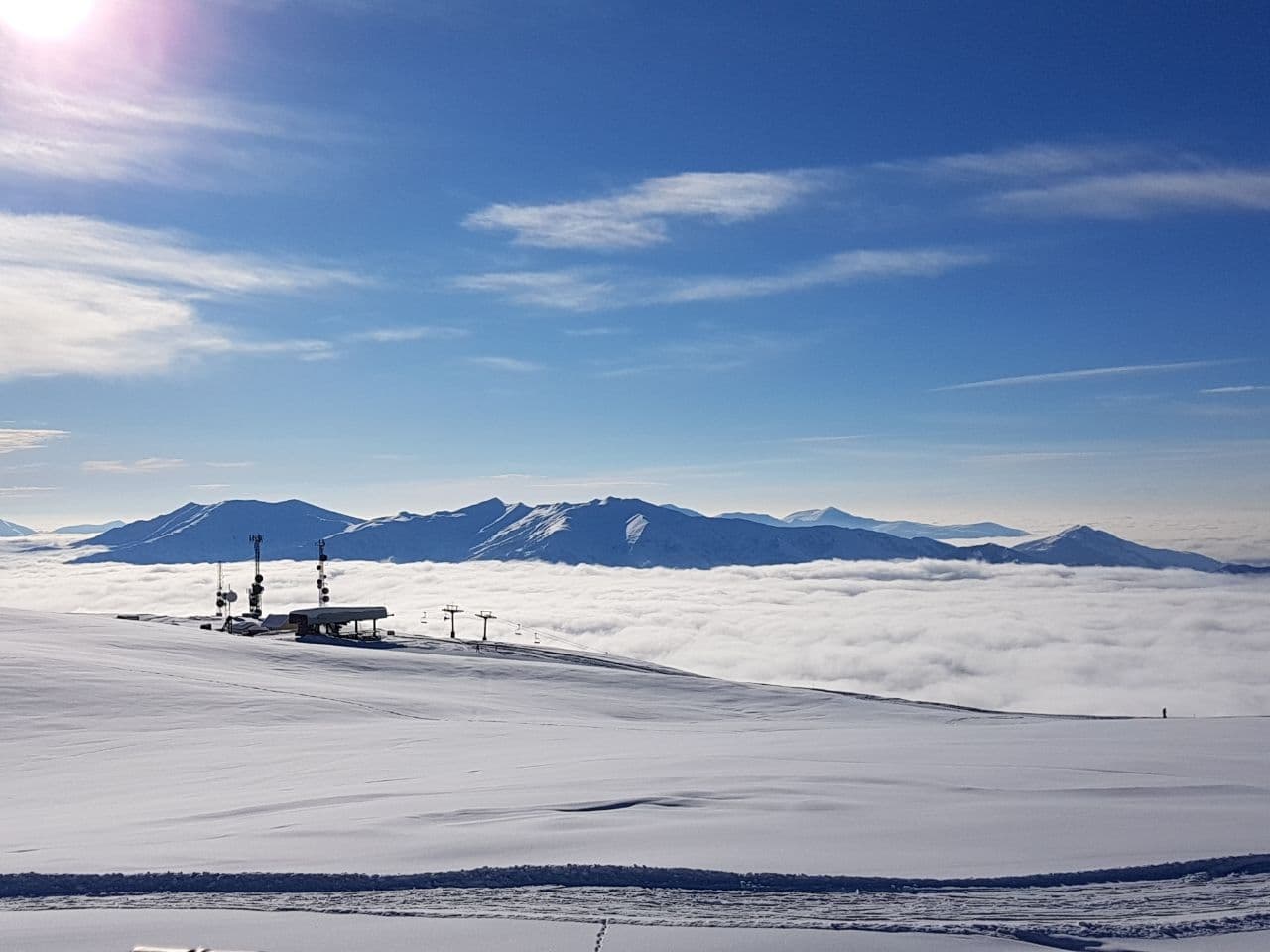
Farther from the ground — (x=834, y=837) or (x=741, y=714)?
(x=834, y=837)

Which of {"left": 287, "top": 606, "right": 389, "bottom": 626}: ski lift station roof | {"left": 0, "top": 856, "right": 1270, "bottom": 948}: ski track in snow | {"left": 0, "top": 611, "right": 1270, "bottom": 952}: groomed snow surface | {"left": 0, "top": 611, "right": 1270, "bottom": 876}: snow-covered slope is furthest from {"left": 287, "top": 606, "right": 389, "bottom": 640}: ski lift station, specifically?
{"left": 0, "top": 856, "right": 1270, "bottom": 948}: ski track in snow

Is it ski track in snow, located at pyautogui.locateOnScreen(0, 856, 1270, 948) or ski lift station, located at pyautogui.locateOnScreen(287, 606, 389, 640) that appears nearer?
ski track in snow, located at pyautogui.locateOnScreen(0, 856, 1270, 948)

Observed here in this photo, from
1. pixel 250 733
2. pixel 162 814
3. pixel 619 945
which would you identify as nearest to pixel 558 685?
pixel 250 733

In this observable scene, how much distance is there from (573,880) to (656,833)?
1303 mm

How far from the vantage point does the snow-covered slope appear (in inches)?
258

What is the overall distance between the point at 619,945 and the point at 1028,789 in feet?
17.4

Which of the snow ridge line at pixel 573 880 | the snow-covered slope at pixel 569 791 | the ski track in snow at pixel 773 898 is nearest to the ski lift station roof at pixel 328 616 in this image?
the snow-covered slope at pixel 569 791

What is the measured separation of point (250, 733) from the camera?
58.1 feet

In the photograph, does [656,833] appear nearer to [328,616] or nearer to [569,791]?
[569,791]

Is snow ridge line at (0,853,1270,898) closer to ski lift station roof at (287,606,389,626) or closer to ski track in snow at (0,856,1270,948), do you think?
ski track in snow at (0,856,1270,948)

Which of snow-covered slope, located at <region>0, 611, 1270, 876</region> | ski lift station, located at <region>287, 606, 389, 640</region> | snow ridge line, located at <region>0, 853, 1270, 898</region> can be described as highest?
snow ridge line, located at <region>0, 853, 1270, 898</region>

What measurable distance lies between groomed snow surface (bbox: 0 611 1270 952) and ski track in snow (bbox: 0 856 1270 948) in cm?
2

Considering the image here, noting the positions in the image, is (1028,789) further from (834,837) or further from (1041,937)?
(1041,937)

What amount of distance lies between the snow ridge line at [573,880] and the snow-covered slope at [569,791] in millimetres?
165
